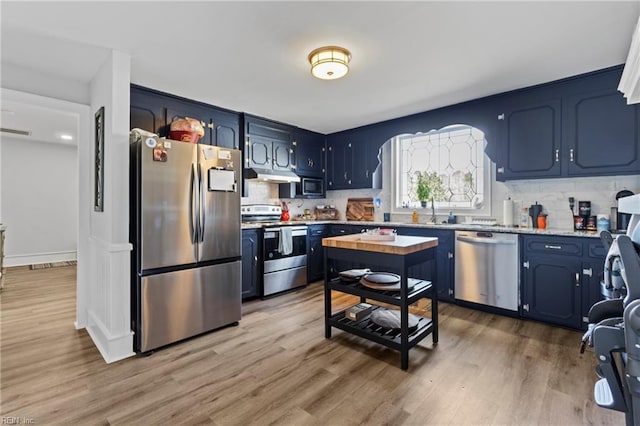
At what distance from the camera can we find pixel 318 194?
5117 millimetres

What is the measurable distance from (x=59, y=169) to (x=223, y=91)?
17.3 ft

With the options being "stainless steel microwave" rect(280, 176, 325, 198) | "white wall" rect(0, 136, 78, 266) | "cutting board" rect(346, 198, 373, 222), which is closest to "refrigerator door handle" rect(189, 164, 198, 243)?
"stainless steel microwave" rect(280, 176, 325, 198)

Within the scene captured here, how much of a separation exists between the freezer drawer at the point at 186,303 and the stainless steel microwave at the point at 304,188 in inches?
76.5

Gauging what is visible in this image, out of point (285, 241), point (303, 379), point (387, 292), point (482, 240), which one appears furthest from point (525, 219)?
point (303, 379)

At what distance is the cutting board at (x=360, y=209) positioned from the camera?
16.1ft

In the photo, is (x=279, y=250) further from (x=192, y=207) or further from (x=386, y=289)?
(x=386, y=289)

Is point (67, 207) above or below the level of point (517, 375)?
above

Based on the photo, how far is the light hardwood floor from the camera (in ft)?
5.53

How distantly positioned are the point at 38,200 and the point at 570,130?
8628mm

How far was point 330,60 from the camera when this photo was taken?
235 cm

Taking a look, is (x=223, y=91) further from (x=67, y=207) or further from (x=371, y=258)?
(x=67, y=207)

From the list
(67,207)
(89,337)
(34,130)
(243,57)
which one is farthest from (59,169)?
(243,57)

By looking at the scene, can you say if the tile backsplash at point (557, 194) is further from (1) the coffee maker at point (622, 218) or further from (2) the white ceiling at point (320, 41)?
(2) the white ceiling at point (320, 41)

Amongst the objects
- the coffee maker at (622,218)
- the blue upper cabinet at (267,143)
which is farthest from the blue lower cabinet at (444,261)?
the blue upper cabinet at (267,143)
